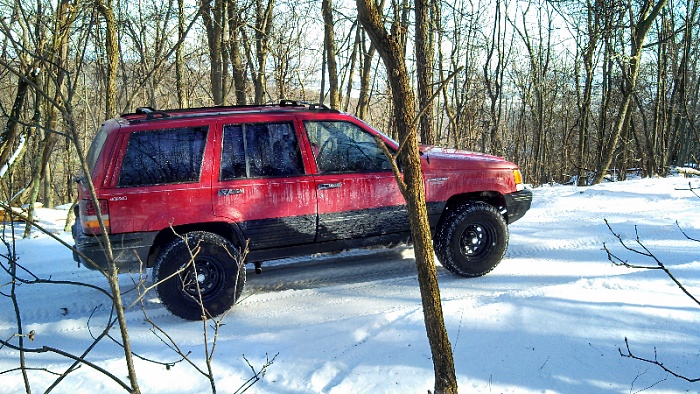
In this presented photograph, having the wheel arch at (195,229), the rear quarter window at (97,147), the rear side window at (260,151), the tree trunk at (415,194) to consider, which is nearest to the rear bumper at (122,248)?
the wheel arch at (195,229)

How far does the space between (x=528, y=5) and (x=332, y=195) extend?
2225cm

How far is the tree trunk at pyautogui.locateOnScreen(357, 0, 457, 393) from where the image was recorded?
8.80 feet

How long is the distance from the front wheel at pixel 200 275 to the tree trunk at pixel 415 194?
2.20 metres

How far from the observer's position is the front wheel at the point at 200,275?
14.5ft

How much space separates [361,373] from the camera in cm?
340

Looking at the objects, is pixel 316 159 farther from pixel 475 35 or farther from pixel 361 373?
pixel 475 35

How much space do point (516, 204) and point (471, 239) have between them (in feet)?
2.41

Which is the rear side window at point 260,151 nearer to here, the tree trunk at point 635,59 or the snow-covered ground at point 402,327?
the snow-covered ground at point 402,327

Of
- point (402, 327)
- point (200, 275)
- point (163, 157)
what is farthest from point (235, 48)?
point (402, 327)

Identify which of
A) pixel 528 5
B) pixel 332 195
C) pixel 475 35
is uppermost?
pixel 528 5

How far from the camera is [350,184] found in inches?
197

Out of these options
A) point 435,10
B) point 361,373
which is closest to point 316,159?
point 361,373

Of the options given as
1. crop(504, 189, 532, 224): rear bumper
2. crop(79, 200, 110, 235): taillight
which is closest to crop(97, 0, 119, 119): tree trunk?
crop(79, 200, 110, 235): taillight

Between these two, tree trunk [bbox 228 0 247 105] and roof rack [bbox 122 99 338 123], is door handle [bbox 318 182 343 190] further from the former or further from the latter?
tree trunk [bbox 228 0 247 105]
